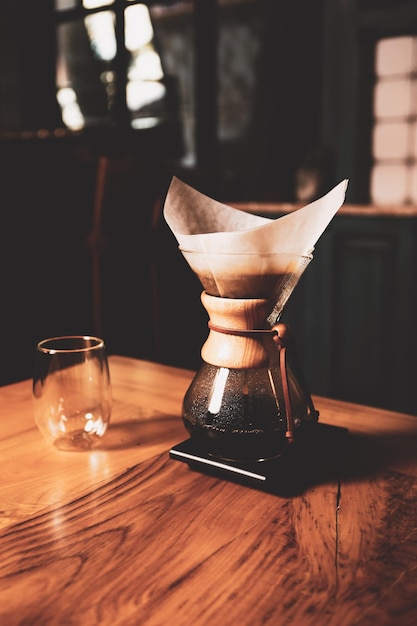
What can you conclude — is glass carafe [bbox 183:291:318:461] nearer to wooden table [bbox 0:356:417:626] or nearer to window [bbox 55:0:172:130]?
wooden table [bbox 0:356:417:626]

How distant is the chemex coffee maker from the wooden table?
0.05 m

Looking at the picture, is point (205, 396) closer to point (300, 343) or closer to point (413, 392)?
point (413, 392)

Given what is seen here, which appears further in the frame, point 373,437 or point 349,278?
point 349,278

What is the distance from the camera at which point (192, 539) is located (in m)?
0.62

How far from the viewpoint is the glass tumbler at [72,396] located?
2.74 feet

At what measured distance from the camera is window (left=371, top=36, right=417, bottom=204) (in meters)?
3.37

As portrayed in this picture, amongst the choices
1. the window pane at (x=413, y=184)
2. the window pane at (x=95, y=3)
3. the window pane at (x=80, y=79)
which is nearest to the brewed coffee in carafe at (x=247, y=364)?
the window pane at (x=413, y=184)

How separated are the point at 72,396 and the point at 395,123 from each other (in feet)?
10.2

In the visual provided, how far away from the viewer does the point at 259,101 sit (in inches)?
242

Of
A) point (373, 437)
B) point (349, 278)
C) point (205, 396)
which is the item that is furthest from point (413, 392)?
point (205, 396)

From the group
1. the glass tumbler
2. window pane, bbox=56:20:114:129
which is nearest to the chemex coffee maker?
the glass tumbler

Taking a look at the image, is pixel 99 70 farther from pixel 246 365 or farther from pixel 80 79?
pixel 246 365

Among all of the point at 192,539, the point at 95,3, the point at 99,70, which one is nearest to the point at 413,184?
the point at 192,539

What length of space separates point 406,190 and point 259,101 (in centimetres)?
300
